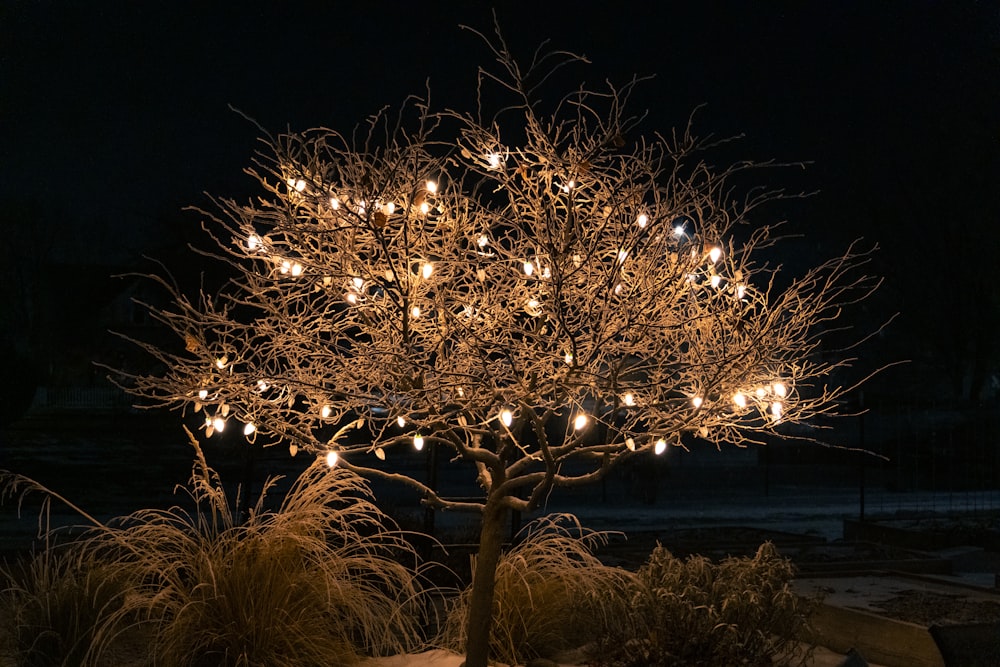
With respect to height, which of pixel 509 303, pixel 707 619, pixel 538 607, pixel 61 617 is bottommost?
pixel 61 617

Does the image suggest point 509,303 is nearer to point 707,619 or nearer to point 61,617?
point 707,619

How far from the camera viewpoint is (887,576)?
8.50 m

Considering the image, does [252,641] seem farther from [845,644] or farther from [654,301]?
[845,644]

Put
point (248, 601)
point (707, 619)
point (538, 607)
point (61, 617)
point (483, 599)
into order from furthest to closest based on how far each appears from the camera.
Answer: point (538, 607) → point (61, 617) → point (248, 601) → point (483, 599) → point (707, 619)

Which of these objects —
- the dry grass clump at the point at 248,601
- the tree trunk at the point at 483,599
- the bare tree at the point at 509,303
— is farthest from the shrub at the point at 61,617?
the tree trunk at the point at 483,599

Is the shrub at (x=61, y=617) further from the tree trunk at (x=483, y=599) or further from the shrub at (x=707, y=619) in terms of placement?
the shrub at (x=707, y=619)

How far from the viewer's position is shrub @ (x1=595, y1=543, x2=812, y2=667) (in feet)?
16.9

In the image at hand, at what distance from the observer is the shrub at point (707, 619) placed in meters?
5.14

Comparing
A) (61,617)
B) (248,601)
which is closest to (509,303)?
(248,601)

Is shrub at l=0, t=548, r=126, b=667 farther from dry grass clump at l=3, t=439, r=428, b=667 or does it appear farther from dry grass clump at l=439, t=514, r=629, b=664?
dry grass clump at l=439, t=514, r=629, b=664

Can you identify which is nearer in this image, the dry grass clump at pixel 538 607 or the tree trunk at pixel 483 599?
the tree trunk at pixel 483 599

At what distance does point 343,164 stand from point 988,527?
1045 cm

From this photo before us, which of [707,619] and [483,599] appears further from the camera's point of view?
[483,599]

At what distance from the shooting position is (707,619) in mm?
5141
